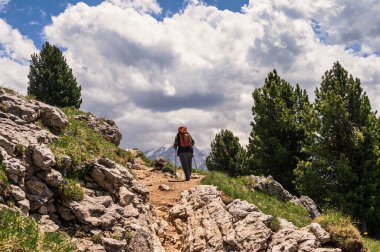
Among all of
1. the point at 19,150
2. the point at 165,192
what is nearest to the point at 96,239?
the point at 19,150

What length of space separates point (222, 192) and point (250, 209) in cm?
244

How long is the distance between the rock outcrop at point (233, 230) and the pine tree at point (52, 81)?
3548 cm

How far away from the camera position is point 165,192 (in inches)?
744

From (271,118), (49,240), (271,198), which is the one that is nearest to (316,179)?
(271,118)

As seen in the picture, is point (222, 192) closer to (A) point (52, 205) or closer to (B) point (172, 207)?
(B) point (172, 207)

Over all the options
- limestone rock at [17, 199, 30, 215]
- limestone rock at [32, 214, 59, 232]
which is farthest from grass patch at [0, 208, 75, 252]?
limestone rock at [32, 214, 59, 232]

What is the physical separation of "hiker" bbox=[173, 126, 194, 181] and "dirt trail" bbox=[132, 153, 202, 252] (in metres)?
0.75

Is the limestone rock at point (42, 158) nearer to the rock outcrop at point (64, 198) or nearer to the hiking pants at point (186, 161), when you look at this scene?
the rock outcrop at point (64, 198)

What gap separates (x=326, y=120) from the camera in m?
31.0

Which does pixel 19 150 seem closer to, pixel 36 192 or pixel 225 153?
pixel 36 192

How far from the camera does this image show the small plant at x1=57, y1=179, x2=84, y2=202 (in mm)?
11461

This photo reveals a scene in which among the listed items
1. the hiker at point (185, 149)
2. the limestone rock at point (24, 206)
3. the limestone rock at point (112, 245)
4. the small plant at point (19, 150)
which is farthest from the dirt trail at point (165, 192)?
the small plant at point (19, 150)

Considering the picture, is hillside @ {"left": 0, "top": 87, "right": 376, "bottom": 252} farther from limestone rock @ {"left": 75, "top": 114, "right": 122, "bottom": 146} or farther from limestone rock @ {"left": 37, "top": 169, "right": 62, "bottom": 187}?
limestone rock @ {"left": 75, "top": 114, "right": 122, "bottom": 146}

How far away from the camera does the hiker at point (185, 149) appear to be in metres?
21.7
